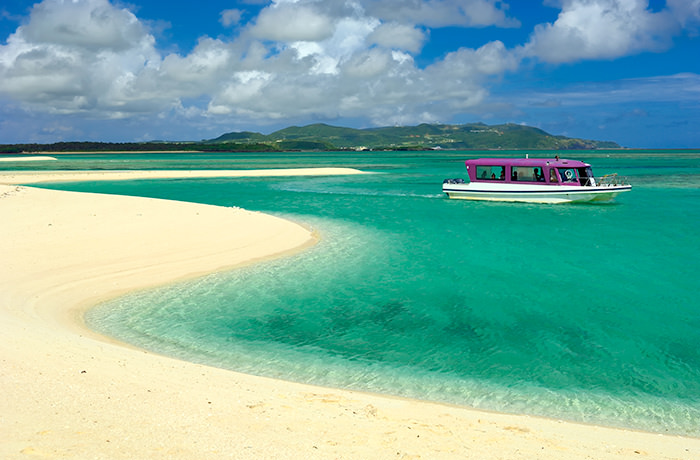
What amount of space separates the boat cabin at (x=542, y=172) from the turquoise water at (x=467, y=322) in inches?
660

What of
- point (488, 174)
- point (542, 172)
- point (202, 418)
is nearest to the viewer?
point (202, 418)

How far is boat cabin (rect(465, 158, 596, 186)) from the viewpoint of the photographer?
142ft

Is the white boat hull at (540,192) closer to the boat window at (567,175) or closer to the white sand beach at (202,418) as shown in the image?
the boat window at (567,175)

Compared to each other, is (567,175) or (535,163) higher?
(535,163)

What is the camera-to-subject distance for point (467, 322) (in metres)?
14.2

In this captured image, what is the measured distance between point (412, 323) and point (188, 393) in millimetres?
7123

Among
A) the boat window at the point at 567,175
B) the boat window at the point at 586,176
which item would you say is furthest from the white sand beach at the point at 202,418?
the boat window at the point at 586,176

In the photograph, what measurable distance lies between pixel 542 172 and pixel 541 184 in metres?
1.23

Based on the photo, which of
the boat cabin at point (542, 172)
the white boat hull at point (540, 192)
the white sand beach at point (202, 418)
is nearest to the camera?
the white sand beach at point (202, 418)

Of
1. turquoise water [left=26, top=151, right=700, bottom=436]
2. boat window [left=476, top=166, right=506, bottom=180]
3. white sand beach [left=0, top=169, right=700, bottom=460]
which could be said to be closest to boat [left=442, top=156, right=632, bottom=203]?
boat window [left=476, top=166, right=506, bottom=180]

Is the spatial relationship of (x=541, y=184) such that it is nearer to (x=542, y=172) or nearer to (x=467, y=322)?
(x=542, y=172)

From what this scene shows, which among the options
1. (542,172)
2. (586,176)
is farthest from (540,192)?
(586,176)

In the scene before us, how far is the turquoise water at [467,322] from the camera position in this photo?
1023 cm

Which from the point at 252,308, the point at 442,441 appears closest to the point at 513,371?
the point at 442,441
